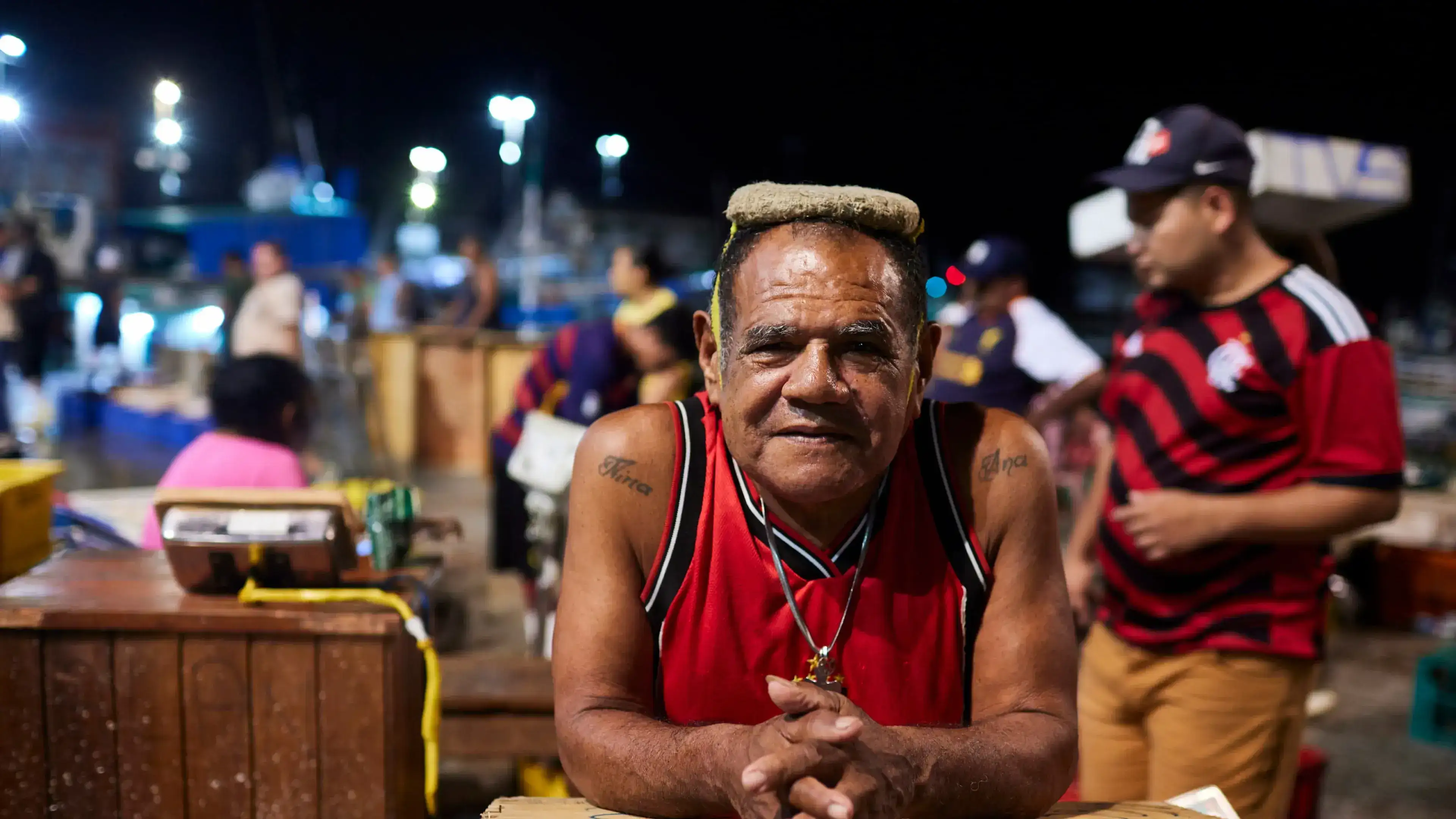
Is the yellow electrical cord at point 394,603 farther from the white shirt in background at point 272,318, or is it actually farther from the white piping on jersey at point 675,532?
the white shirt in background at point 272,318

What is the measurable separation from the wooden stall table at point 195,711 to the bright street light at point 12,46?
12.9 ft

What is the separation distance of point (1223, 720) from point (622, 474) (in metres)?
1.79

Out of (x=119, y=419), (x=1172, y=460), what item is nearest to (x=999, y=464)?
(x=1172, y=460)

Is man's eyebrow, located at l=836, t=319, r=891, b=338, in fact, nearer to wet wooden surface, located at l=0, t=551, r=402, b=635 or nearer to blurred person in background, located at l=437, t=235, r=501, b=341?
wet wooden surface, located at l=0, t=551, r=402, b=635

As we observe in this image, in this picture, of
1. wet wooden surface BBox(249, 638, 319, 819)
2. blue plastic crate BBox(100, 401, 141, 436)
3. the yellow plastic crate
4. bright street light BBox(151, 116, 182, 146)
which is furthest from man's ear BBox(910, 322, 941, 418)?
blue plastic crate BBox(100, 401, 141, 436)

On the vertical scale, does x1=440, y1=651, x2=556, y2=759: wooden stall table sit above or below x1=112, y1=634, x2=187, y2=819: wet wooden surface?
below

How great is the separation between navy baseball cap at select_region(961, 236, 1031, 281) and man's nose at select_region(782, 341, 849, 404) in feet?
12.4

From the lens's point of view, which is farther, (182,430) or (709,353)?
(182,430)

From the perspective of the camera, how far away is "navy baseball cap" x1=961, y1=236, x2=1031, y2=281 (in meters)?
4.98

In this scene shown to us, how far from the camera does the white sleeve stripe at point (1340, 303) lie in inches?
90.8

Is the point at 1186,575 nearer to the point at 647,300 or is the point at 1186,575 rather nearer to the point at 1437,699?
the point at 1437,699

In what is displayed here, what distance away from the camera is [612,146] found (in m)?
19.7

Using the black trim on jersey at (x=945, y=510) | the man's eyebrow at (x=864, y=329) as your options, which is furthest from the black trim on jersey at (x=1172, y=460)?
the man's eyebrow at (x=864, y=329)

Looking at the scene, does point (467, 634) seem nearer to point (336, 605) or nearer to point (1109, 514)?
point (336, 605)
